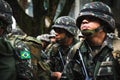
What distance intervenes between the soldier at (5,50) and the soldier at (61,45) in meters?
2.48

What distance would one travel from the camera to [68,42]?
768cm

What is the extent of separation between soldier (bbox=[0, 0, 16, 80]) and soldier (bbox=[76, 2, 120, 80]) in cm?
86

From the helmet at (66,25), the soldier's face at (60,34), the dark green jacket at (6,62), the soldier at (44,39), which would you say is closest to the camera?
the dark green jacket at (6,62)

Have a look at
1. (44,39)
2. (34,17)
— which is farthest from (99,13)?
(44,39)

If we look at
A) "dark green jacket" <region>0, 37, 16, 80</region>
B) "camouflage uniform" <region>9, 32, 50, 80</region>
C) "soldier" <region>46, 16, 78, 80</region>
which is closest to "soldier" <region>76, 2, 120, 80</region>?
"camouflage uniform" <region>9, 32, 50, 80</region>

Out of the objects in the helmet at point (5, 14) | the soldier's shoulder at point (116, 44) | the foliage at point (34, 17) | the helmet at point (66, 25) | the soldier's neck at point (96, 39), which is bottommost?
the soldier's shoulder at point (116, 44)

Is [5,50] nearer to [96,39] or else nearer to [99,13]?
[96,39]

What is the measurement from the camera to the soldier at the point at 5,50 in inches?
179

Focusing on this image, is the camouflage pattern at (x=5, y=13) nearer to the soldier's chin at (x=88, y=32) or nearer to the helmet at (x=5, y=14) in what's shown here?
the helmet at (x=5, y=14)

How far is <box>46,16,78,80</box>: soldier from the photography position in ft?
24.5

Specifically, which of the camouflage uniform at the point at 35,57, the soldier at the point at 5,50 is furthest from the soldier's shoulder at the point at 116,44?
the soldier at the point at 5,50

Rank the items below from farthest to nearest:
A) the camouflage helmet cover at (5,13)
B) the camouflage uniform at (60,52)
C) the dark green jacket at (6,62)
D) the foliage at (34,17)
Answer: the foliage at (34,17) < the camouflage uniform at (60,52) < the camouflage helmet cover at (5,13) < the dark green jacket at (6,62)

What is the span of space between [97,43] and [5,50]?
1.08 m

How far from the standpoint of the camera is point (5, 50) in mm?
4656
